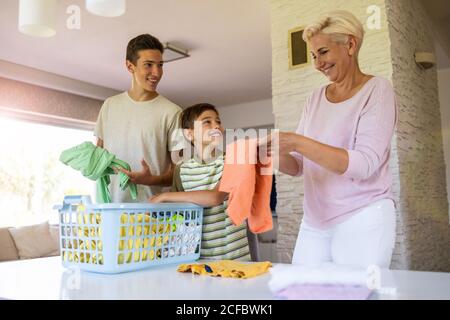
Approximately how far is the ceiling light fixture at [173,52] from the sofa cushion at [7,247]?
2.07m

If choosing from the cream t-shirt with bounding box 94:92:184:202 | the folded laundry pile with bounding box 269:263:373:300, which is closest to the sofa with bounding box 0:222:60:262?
the cream t-shirt with bounding box 94:92:184:202

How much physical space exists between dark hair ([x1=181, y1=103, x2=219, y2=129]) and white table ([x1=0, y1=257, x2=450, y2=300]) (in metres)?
0.56

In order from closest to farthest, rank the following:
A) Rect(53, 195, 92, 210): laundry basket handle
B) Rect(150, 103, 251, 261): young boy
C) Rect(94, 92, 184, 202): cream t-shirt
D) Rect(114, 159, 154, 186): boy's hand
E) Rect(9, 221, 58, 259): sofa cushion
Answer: Rect(53, 195, 92, 210): laundry basket handle < Rect(150, 103, 251, 261): young boy < Rect(114, 159, 154, 186): boy's hand < Rect(94, 92, 184, 202): cream t-shirt < Rect(9, 221, 58, 259): sofa cushion

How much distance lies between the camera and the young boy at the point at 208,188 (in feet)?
3.37

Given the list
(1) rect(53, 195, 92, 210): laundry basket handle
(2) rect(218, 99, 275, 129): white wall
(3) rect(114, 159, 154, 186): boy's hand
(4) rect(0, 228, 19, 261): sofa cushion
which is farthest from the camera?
(2) rect(218, 99, 275, 129): white wall

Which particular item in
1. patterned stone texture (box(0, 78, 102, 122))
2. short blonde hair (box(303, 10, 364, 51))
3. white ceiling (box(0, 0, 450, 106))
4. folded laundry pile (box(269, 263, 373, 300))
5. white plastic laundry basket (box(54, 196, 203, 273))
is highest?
white ceiling (box(0, 0, 450, 106))

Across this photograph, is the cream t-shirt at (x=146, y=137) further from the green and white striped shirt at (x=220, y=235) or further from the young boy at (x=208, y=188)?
the green and white striped shirt at (x=220, y=235)

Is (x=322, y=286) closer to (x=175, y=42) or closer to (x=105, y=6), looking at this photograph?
(x=105, y=6)

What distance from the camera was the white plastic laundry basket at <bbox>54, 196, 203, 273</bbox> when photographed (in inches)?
31.9

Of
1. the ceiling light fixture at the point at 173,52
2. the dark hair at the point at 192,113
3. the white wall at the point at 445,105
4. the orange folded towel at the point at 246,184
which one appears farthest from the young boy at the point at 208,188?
the white wall at the point at 445,105

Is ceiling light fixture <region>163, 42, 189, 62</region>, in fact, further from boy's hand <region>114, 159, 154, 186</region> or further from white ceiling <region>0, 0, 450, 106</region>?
boy's hand <region>114, 159, 154, 186</region>

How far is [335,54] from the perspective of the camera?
1064 mm

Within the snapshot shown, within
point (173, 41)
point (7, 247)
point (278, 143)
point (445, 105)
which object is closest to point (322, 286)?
point (278, 143)
